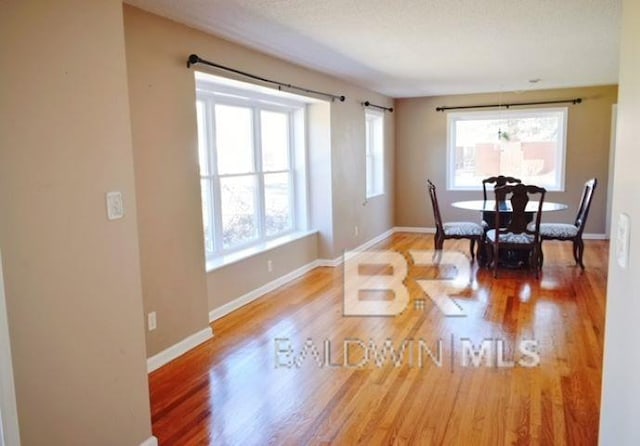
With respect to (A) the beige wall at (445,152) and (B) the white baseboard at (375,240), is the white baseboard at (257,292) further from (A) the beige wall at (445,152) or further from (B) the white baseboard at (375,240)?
(A) the beige wall at (445,152)

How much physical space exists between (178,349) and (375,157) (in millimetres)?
5196

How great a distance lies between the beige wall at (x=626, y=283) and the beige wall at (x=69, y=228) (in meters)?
1.79

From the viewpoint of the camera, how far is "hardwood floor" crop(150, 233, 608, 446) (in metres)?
2.48

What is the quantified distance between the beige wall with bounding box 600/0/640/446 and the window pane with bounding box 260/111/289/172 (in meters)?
4.20

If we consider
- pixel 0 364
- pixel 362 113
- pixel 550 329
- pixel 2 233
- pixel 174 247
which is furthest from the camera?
pixel 362 113

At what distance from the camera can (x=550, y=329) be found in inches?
152

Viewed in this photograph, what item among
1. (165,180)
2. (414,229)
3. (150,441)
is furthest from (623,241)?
(414,229)

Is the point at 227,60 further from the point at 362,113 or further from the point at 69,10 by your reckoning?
the point at 362,113

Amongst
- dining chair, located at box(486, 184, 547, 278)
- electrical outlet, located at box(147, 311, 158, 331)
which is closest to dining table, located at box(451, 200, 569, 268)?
dining chair, located at box(486, 184, 547, 278)

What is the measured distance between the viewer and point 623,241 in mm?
1170

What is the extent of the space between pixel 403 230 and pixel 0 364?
7747 mm

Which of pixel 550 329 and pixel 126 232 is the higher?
pixel 126 232

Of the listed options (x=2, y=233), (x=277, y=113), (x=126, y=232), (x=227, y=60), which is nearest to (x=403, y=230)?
(x=277, y=113)

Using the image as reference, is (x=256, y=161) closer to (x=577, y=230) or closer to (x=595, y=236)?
(x=577, y=230)
